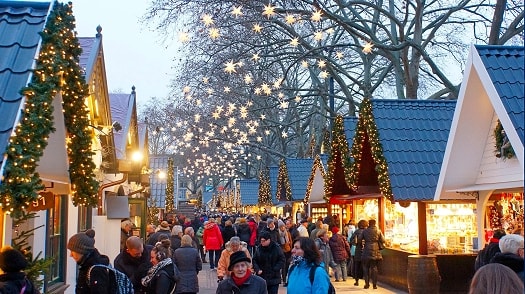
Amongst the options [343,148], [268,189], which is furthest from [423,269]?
[268,189]

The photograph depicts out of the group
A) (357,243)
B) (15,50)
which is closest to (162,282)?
(15,50)

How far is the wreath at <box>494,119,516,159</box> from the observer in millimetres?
9875

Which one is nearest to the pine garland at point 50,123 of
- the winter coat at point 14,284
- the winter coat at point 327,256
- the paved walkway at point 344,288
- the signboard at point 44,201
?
the signboard at point 44,201

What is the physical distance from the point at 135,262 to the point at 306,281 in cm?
290

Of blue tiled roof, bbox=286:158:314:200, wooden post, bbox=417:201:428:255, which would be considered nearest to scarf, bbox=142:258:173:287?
wooden post, bbox=417:201:428:255

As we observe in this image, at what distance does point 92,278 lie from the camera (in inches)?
251

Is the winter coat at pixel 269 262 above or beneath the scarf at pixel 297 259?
Result: beneath

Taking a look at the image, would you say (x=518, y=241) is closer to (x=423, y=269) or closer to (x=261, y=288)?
(x=261, y=288)

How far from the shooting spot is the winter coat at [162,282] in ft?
27.6

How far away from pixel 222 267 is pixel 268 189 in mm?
27625

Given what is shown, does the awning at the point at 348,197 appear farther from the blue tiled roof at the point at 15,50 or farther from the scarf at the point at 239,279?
the blue tiled roof at the point at 15,50

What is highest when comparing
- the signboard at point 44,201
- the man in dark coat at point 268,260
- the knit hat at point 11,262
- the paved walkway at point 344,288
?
the signboard at point 44,201

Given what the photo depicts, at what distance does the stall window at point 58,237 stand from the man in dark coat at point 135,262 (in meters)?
2.19

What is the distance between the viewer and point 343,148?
1800cm
